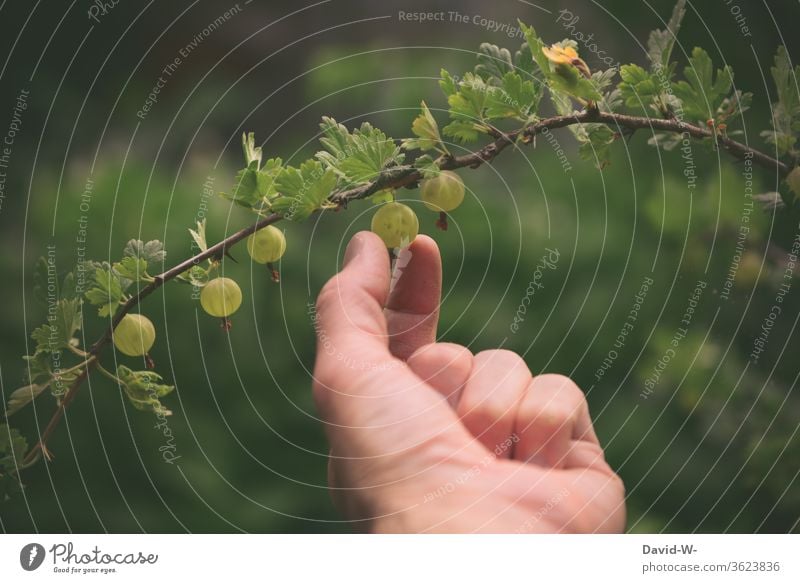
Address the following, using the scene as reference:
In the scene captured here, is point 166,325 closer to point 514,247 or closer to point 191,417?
point 191,417

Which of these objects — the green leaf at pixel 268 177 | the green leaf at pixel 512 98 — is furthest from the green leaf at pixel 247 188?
the green leaf at pixel 512 98

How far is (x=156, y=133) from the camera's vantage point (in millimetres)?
859

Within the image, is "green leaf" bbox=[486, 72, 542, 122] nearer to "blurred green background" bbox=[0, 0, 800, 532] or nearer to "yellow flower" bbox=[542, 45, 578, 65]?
"yellow flower" bbox=[542, 45, 578, 65]

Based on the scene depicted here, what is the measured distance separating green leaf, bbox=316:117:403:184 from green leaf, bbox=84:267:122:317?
0.10 meters

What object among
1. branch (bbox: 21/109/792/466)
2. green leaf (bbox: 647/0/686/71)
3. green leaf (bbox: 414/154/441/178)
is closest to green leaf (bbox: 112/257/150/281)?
branch (bbox: 21/109/792/466)

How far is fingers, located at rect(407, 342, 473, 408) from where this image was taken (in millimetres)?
470

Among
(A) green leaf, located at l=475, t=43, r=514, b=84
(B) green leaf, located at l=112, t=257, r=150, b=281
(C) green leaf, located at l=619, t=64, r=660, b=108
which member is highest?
(A) green leaf, located at l=475, t=43, r=514, b=84

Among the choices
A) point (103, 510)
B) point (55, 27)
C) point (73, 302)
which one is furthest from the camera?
point (103, 510)

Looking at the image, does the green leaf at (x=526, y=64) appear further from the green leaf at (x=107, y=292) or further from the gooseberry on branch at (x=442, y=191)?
the green leaf at (x=107, y=292)

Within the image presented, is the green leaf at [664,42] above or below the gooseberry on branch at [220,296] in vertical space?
above

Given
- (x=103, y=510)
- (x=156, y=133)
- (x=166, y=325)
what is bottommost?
(x=103, y=510)

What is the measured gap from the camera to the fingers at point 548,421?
0.46 meters

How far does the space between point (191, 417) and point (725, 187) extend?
468 millimetres
